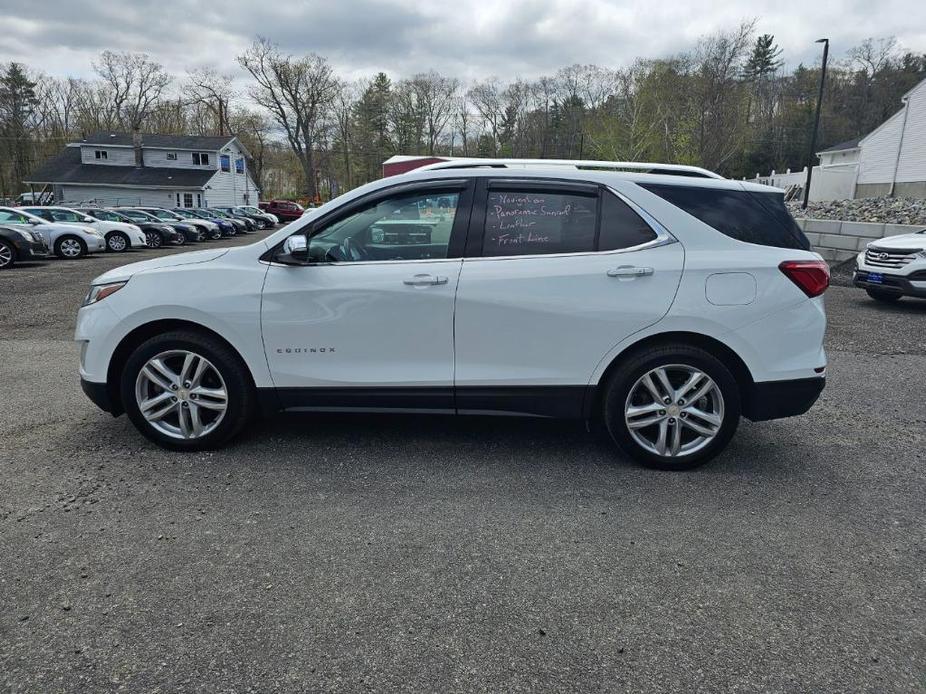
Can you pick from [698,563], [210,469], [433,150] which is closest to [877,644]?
[698,563]

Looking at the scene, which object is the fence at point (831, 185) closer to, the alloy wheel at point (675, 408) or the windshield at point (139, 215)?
the windshield at point (139, 215)

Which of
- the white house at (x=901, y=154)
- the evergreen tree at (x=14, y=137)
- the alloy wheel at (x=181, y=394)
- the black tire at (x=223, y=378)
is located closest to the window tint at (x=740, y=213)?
the black tire at (x=223, y=378)

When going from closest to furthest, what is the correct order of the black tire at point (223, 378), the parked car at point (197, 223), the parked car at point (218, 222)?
the black tire at point (223, 378), the parked car at point (197, 223), the parked car at point (218, 222)

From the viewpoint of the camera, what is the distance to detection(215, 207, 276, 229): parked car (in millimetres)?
40438

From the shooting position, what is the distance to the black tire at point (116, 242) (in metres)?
20.9

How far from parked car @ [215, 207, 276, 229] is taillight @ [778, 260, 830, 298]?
40.3 m

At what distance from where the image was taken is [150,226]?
79.4 ft

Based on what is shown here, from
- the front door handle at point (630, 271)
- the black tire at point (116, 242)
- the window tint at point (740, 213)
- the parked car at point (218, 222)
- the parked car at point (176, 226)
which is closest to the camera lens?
the front door handle at point (630, 271)

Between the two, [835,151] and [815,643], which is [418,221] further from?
[835,151]

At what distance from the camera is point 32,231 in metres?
→ 16.0

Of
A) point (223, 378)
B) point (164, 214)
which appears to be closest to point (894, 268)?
point (223, 378)

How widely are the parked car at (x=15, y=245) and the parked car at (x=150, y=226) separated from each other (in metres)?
8.25

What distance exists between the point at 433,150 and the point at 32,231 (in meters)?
65.8

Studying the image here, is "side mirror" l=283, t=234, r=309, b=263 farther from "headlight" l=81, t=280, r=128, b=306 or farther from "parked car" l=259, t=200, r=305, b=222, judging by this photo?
"parked car" l=259, t=200, r=305, b=222
